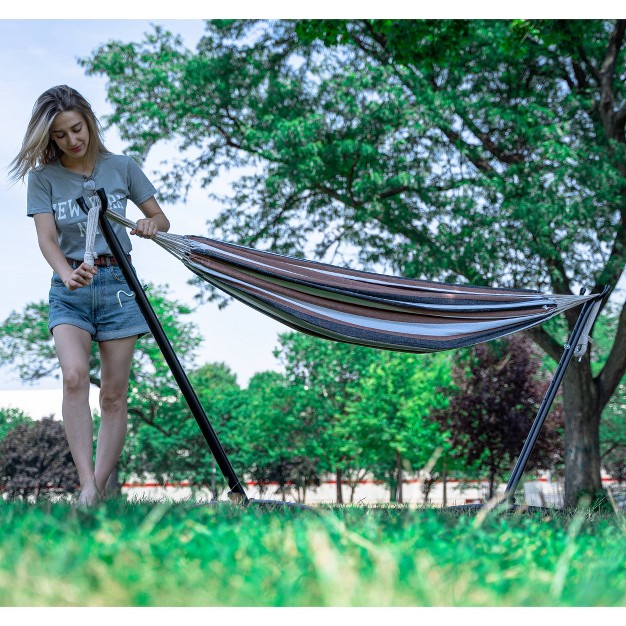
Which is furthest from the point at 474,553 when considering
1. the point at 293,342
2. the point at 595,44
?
the point at 293,342

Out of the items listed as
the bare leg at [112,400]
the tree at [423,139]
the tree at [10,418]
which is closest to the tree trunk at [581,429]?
the tree at [423,139]

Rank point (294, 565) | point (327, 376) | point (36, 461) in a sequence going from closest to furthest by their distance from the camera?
point (294, 565)
point (36, 461)
point (327, 376)

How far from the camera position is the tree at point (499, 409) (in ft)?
52.1

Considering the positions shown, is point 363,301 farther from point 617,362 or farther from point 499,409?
point 499,409

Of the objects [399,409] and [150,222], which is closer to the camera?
[150,222]

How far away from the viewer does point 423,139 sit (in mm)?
9602

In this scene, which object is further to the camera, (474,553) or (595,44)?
(595,44)

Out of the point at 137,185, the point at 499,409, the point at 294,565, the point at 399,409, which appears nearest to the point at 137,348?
the point at 499,409

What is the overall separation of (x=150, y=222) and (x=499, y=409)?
13880 millimetres

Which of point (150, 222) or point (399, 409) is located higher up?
point (399, 409)

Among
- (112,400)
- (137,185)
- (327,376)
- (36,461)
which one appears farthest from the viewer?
(327,376)
